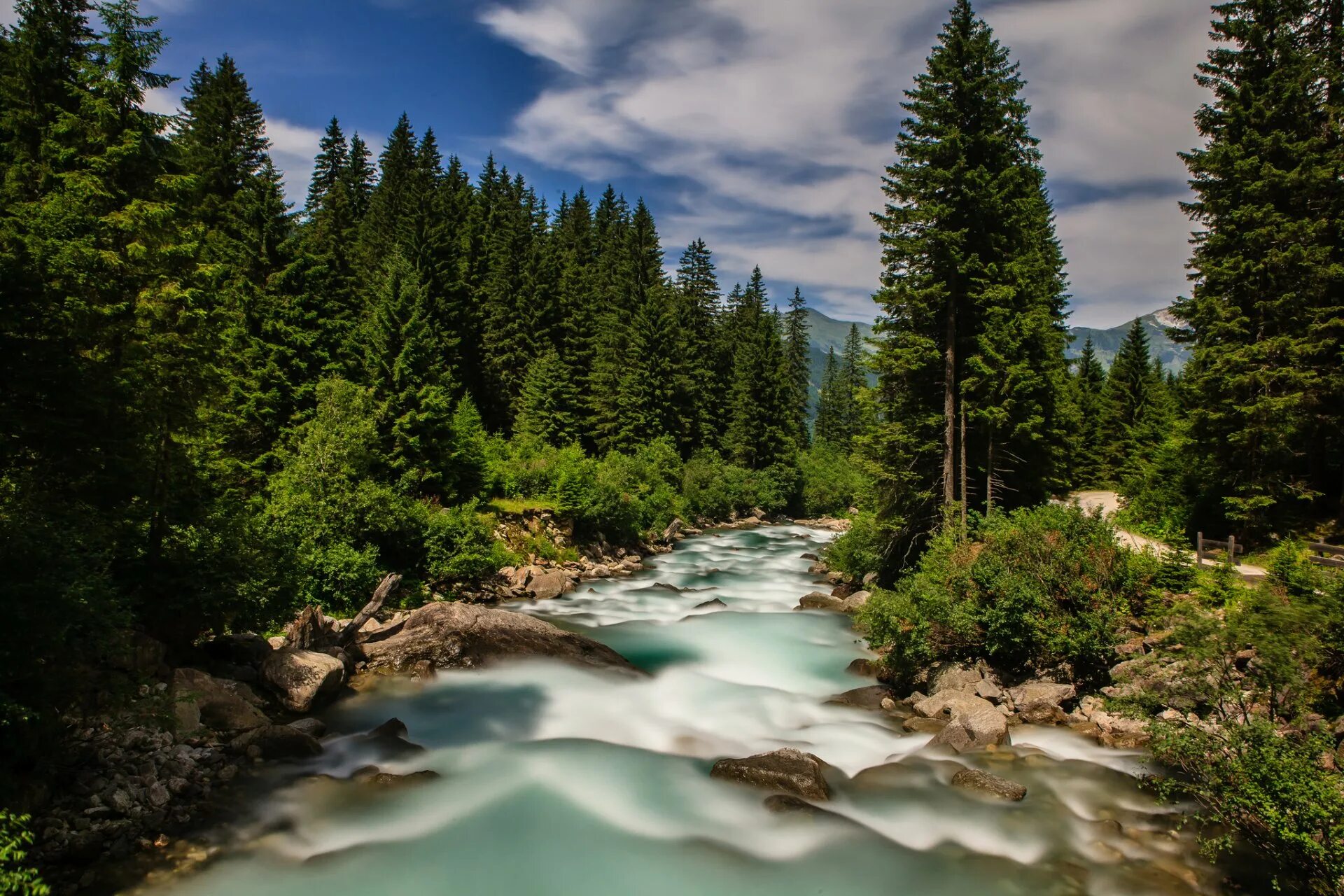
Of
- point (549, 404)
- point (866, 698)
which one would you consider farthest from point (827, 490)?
point (866, 698)

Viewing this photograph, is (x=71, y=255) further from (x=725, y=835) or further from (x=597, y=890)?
(x=725, y=835)

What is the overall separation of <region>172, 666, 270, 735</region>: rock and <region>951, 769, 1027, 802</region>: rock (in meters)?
12.0

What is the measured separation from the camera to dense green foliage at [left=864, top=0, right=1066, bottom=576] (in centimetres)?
2052

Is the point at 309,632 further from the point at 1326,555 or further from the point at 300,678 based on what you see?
the point at 1326,555

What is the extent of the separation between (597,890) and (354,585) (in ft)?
43.4

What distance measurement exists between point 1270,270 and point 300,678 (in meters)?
28.8

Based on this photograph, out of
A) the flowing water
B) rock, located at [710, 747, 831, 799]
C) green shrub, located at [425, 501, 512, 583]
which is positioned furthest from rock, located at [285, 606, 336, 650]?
rock, located at [710, 747, 831, 799]

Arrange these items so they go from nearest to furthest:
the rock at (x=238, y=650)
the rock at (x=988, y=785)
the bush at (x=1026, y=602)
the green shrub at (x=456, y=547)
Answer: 1. the rock at (x=988, y=785)
2. the rock at (x=238, y=650)
3. the bush at (x=1026, y=602)
4. the green shrub at (x=456, y=547)

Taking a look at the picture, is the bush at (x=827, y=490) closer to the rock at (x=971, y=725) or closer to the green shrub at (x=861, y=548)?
the green shrub at (x=861, y=548)

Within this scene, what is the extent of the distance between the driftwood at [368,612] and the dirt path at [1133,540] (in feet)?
59.5

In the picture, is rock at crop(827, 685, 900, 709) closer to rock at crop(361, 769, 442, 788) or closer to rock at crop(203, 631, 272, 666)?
rock at crop(361, 769, 442, 788)

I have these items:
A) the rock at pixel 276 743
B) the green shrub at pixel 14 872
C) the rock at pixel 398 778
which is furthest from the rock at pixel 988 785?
the green shrub at pixel 14 872

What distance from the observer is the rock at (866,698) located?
14.4 metres

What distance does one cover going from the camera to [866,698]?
1466 centimetres
